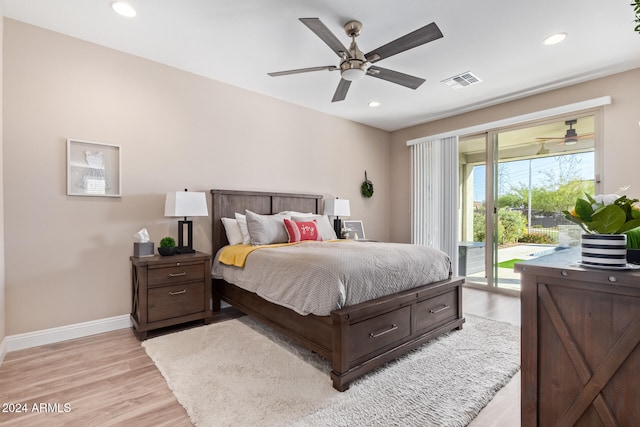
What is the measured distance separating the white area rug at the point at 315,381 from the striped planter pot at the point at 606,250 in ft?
3.46

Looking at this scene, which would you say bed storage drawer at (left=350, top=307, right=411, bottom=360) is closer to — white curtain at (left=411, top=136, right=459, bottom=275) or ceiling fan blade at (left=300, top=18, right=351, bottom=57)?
ceiling fan blade at (left=300, top=18, right=351, bottom=57)

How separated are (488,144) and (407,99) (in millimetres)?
1402

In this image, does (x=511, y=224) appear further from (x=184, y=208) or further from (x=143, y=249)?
(x=143, y=249)

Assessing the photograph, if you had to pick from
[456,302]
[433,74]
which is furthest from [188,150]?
[456,302]

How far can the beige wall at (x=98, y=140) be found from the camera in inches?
98.6

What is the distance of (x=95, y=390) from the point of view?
1.89m

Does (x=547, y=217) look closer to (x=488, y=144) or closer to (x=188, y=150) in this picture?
(x=488, y=144)

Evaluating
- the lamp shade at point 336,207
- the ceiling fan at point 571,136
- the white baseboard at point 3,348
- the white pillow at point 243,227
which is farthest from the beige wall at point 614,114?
the white baseboard at point 3,348

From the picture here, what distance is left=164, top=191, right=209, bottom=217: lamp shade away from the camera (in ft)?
9.69


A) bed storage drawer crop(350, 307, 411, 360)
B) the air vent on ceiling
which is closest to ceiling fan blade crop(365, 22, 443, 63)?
the air vent on ceiling

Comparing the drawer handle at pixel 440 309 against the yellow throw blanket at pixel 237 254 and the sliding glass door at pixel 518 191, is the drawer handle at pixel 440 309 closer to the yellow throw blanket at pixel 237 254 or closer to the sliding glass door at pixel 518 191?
the yellow throw blanket at pixel 237 254

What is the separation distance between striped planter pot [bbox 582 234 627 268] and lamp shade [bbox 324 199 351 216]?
11.0 ft

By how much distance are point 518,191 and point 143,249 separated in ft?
15.4

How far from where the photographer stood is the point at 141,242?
2.84m
